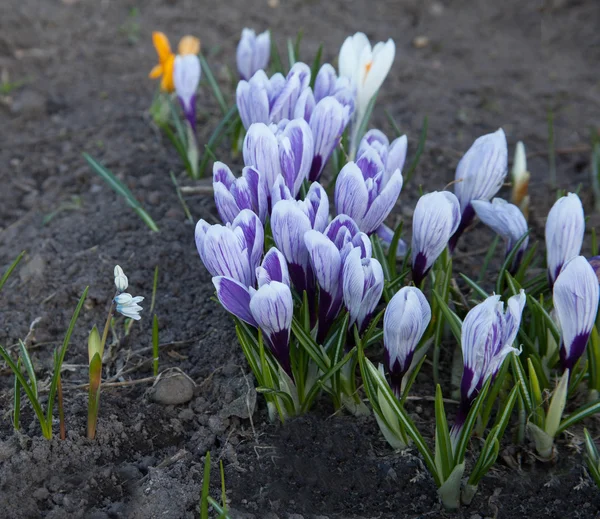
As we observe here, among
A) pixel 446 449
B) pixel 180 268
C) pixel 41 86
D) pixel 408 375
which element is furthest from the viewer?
pixel 41 86

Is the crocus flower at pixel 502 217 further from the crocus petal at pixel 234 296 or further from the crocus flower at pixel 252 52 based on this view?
the crocus flower at pixel 252 52

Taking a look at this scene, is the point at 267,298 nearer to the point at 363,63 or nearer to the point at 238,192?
the point at 238,192

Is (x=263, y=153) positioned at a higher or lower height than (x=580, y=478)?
higher

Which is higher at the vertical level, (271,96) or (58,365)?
(271,96)

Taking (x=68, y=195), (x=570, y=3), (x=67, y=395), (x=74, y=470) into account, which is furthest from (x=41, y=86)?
(x=570, y=3)

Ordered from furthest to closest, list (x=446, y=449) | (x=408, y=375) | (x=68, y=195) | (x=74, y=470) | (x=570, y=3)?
(x=570, y=3) → (x=68, y=195) → (x=408, y=375) → (x=74, y=470) → (x=446, y=449)

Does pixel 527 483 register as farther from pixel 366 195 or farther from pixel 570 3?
pixel 570 3

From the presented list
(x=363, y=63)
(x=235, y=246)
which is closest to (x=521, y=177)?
(x=363, y=63)
